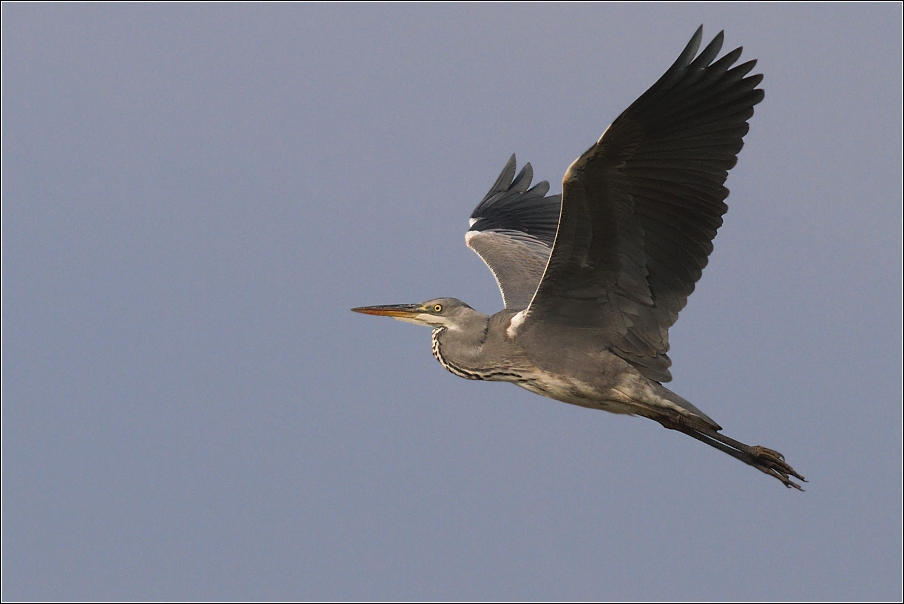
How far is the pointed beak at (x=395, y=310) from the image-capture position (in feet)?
29.2

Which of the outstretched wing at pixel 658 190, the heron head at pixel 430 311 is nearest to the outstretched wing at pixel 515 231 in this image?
the heron head at pixel 430 311

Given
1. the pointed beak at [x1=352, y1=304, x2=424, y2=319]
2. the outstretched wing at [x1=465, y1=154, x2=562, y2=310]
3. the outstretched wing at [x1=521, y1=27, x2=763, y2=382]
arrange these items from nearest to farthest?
the outstretched wing at [x1=521, y1=27, x2=763, y2=382] → the pointed beak at [x1=352, y1=304, x2=424, y2=319] → the outstretched wing at [x1=465, y1=154, x2=562, y2=310]

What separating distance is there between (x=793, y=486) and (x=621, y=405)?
132cm

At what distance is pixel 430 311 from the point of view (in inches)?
347

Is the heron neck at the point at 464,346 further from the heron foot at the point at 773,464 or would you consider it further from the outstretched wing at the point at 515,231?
the heron foot at the point at 773,464

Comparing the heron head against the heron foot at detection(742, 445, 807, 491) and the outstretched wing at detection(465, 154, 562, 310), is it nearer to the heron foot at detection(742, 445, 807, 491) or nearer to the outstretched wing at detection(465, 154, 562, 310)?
the outstretched wing at detection(465, 154, 562, 310)

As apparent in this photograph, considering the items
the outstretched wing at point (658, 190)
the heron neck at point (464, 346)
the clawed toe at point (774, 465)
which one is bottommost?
the clawed toe at point (774, 465)

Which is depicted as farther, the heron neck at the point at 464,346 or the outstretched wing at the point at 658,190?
the heron neck at the point at 464,346

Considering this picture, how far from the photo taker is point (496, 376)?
8.40m

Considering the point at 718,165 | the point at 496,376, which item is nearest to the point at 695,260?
the point at 718,165

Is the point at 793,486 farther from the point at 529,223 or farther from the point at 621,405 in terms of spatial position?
the point at 529,223

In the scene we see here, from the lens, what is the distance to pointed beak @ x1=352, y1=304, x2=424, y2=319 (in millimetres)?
8891

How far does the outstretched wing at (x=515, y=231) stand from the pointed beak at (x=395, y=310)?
81 centimetres

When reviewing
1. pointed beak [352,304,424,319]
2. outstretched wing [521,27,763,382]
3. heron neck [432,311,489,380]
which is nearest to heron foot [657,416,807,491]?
outstretched wing [521,27,763,382]
